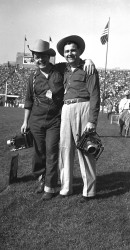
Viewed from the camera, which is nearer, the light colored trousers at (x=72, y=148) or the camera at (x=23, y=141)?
the light colored trousers at (x=72, y=148)

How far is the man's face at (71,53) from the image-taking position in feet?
14.5

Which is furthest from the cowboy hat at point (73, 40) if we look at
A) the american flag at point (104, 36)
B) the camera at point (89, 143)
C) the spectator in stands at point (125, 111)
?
the american flag at point (104, 36)

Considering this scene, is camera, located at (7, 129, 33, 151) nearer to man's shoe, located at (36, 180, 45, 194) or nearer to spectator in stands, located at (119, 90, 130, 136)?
man's shoe, located at (36, 180, 45, 194)

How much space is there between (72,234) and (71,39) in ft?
7.83

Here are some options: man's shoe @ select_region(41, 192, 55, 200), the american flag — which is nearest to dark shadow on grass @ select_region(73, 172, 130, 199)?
man's shoe @ select_region(41, 192, 55, 200)

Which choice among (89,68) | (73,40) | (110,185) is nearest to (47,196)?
(110,185)

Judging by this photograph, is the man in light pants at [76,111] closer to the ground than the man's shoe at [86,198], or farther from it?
farther from it

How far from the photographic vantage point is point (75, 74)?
4426 millimetres

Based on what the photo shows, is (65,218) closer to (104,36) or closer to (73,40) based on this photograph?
(73,40)

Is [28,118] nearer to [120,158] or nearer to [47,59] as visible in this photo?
[47,59]

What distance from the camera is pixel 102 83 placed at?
53594 mm

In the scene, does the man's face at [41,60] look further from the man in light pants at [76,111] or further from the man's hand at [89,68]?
the man's hand at [89,68]

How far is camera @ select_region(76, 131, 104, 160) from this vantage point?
14.0 ft

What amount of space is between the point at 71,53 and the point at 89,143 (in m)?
1.15
